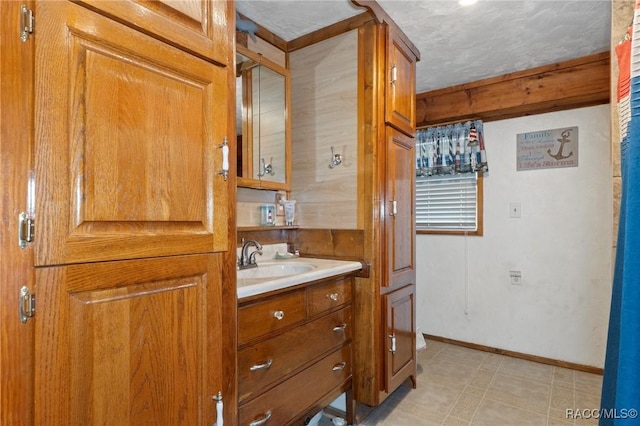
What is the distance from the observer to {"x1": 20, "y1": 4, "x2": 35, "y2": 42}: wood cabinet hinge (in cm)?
65

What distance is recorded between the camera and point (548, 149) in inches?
109

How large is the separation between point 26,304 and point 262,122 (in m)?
1.59

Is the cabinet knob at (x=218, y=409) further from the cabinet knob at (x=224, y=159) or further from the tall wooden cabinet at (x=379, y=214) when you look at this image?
the tall wooden cabinet at (x=379, y=214)

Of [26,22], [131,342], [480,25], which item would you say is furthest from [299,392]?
[480,25]

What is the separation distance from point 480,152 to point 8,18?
307 cm

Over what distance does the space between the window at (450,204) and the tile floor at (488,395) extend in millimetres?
1134

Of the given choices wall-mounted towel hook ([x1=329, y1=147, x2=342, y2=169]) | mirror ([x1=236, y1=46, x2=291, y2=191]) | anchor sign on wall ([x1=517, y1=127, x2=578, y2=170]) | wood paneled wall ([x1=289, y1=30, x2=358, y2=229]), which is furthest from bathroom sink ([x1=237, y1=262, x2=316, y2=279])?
anchor sign on wall ([x1=517, y1=127, x2=578, y2=170])

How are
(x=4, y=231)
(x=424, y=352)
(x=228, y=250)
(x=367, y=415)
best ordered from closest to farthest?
(x=4, y=231)
(x=228, y=250)
(x=367, y=415)
(x=424, y=352)

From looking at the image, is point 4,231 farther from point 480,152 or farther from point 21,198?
point 480,152

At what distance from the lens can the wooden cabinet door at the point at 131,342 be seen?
2.28ft

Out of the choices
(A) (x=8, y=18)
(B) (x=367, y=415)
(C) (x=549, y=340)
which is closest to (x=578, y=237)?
(C) (x=549, y=340)

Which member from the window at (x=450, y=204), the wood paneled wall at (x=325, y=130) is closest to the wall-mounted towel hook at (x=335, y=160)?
the wood paneled wall at (x=325, y=130)

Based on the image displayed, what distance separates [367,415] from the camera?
201 cm

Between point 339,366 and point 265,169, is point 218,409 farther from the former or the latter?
point 265,169
